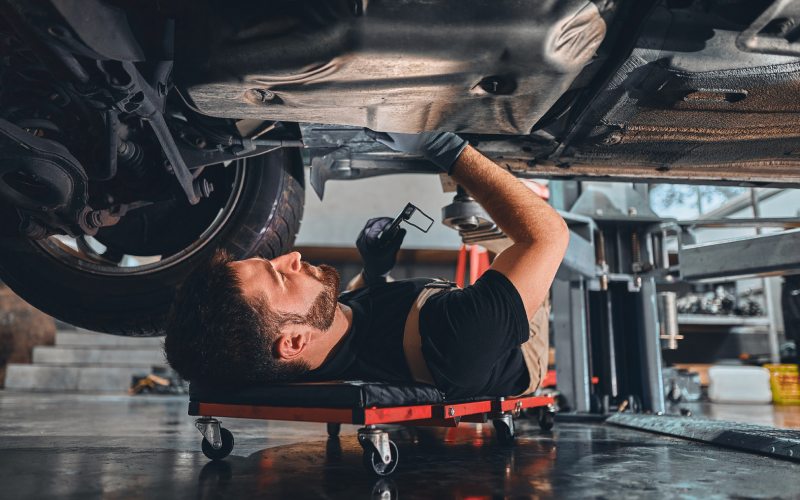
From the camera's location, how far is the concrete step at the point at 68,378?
4898 millimetres

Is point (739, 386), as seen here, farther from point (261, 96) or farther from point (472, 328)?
point (261, 96)

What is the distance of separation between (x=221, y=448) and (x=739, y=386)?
4.55 metres

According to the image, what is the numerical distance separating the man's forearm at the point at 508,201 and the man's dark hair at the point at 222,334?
483 mm

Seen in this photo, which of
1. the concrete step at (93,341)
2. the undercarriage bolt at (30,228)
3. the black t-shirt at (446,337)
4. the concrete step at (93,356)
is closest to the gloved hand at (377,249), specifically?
the black t-shirt at (446,337)

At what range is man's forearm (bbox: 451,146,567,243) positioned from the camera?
1.15 m

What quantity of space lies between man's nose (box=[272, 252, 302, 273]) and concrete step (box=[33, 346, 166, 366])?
449 centimetres

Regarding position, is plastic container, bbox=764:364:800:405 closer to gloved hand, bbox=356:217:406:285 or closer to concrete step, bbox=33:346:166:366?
gloved hand, bbox=356:217:406:285

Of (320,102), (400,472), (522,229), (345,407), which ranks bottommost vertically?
(400,472)

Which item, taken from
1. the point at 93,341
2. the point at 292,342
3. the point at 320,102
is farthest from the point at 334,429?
the point at 93,341

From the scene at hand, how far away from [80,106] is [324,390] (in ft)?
Result: 2.85

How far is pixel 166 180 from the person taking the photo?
159 cm

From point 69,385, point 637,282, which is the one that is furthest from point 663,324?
point 69,385

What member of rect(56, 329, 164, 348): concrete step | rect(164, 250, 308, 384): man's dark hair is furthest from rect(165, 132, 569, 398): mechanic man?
rect(56, 329, 164, 348): concrete step

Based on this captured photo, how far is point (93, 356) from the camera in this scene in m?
5.23
